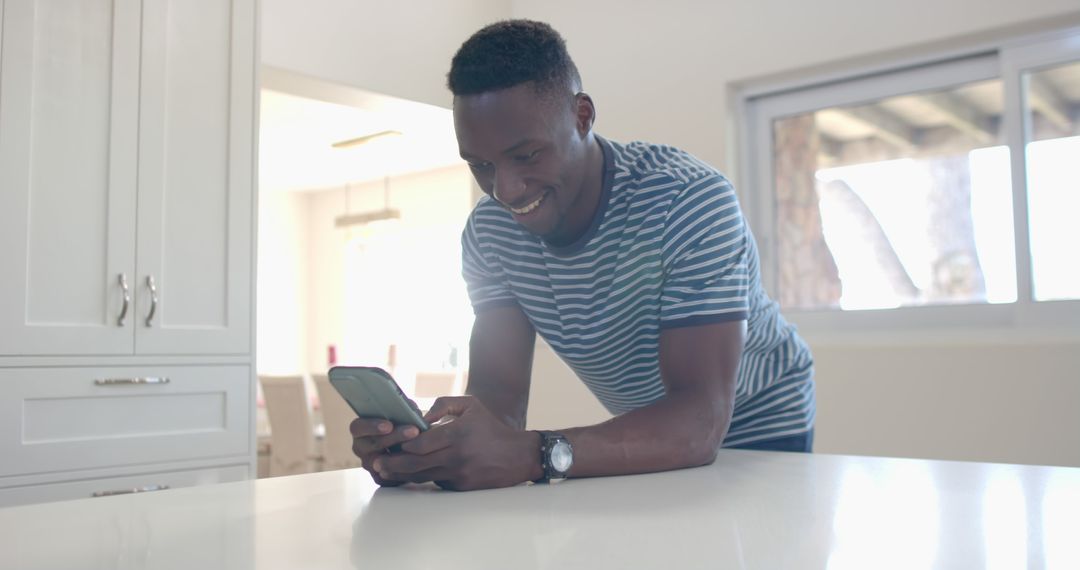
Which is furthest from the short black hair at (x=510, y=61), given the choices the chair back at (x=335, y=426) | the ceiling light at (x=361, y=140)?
the ceiling light at (x=361, y=140)

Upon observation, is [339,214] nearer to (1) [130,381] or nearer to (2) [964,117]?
(1) [130,381]

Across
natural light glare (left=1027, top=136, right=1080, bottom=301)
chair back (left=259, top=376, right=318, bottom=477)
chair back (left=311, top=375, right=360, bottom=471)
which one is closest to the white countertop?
natural light glare (left=1027, top=136, right=1080, bottom=301)

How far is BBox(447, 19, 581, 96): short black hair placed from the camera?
1084 millimetres

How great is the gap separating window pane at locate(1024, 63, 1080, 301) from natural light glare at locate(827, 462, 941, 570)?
2.19m

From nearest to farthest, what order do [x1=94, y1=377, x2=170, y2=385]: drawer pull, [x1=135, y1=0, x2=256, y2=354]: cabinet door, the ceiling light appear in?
[x1=94, y1=377, x2=170, y2=385]: drawer pull, [x1=135, y1=0, x2=256, y2=354]: cabinet door, the ceiling light

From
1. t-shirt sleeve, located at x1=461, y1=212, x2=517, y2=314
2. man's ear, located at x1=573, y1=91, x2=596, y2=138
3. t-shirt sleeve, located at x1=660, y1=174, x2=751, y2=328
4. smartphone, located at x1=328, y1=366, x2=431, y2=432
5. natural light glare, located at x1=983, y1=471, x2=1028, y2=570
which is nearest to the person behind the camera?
natural light glare, located at x1=983, y1=471, x2=1028, y2=570

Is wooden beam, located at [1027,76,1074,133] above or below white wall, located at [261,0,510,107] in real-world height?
below

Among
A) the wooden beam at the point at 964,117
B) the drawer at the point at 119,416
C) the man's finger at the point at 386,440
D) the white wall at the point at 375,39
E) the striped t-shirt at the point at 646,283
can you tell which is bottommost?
the drawer at the point at 119,416

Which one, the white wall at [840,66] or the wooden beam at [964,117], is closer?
the white wall at [840,66]

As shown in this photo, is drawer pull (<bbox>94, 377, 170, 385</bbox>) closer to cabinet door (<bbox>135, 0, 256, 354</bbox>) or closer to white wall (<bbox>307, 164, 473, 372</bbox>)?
cabinet door (<bbox>135, 0, 256, 354</bbox>)

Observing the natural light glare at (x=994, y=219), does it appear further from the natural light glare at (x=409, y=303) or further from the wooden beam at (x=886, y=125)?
the natural light glare at (x=409, y=303)

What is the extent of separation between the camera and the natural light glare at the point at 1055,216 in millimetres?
2785

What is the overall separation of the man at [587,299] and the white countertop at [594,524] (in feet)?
0.14

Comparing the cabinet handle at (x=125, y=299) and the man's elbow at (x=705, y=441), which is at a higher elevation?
the cabinet handle at (x=125, y=299)
